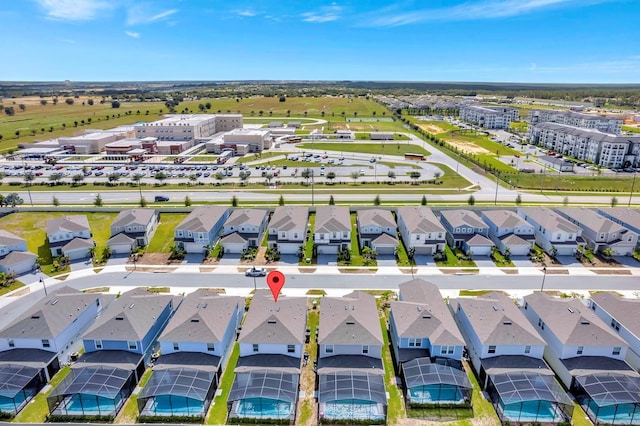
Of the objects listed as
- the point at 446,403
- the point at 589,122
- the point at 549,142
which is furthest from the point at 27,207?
the point at 589,122

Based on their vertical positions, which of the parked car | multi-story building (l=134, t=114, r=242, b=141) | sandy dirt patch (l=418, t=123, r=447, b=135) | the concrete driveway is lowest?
the concrete driveway

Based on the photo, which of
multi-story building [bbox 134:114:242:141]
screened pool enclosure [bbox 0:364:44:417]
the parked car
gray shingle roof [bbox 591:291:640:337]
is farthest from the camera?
multi-story building [bbox 134:114:242:141]

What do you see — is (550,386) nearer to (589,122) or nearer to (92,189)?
(92,189)

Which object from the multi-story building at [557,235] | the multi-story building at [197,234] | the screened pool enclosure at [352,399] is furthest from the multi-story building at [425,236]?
the multi-story building at [197,234]

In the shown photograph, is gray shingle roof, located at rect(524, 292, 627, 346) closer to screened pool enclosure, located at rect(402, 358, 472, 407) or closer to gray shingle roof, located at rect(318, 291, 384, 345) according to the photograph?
screened pool enclosure, located at rect(402, 358, 472, 407)

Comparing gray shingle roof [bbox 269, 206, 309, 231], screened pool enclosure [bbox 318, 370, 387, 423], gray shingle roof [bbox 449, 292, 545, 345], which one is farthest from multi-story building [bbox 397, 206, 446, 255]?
screened pool enclosure [bbox 318, 370, 387, 423]

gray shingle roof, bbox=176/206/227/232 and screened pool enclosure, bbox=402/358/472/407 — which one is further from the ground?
gray shingle roof, bbox=176/206/227/232

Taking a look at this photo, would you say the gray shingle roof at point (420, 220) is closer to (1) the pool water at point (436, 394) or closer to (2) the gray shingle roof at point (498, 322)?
(2) the gray shingle roof at point (498, 322)
